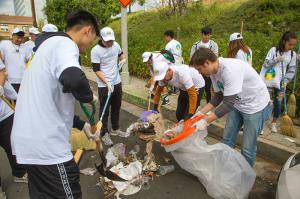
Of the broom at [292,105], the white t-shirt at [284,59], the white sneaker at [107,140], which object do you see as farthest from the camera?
the broom at [292,105]

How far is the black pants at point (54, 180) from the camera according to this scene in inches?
75.5

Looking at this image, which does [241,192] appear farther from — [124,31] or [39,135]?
[124,31]

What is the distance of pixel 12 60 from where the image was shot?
5.07 meters

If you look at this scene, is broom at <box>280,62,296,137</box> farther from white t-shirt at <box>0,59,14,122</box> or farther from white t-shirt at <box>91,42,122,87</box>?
white t-shirt at <box>0,59,14,122</box>

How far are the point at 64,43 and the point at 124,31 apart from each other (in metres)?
6.69

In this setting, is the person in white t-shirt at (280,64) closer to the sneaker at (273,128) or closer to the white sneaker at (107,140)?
the sneaker at (273,128)

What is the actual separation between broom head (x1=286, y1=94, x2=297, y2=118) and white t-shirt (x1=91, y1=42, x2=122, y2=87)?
2860 mm

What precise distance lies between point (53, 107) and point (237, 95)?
6.15 feet

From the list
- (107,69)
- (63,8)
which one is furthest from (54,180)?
(63,8)

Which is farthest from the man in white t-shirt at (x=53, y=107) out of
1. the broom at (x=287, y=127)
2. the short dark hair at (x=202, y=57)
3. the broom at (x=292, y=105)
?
the broom at (x=292, y=105)

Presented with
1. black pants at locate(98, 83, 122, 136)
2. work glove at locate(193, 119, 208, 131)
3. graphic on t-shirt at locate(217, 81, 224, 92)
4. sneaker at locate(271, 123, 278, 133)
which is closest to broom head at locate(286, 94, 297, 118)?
sneaker at locate(271, 123, 278, 133)

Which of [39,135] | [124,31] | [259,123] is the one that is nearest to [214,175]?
[259,123]

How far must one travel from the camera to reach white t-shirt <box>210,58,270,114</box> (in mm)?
2598

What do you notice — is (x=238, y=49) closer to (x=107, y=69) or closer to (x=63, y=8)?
(x=107, y=69)
